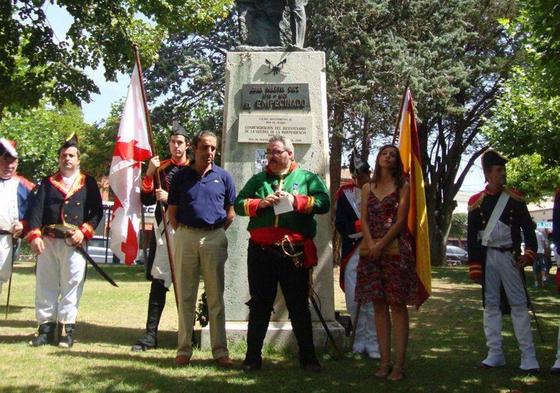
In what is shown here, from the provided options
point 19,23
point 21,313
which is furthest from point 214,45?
point 21,313

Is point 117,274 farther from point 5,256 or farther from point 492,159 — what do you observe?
point 492,159

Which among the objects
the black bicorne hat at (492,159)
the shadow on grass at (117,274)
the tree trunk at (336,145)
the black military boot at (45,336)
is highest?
the tree trunk at (336,145)

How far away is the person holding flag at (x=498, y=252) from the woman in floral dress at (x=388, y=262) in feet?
3.16

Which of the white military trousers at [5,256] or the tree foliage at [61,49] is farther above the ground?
the tree foliage at [61,49]

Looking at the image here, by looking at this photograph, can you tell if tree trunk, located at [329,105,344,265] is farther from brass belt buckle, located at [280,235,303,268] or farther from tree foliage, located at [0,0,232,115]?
brass belt buckle, located at [280,235,303,268]

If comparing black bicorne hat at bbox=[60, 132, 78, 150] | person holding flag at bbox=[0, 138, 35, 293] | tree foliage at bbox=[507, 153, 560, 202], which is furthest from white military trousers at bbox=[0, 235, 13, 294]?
tree foliage at bbox=[507, 153, 560, 202]

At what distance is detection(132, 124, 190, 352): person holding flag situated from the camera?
23.1ft

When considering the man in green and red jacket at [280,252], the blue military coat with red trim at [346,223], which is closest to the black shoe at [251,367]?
the man in green and red jacket at [280,252]

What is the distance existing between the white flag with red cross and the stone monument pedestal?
95 cm

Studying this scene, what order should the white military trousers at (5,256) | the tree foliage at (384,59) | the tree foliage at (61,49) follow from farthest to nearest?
the tree foliage at (384,59) < the tree foliage at (61,49) < the white military trousers at (5,256)

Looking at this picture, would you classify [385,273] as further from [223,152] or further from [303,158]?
[223,152]

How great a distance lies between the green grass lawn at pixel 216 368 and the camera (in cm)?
523

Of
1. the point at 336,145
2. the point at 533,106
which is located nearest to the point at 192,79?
the point at 336,145

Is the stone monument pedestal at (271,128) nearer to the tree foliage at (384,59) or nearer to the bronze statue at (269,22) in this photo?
the bronze statue at (269,22)
